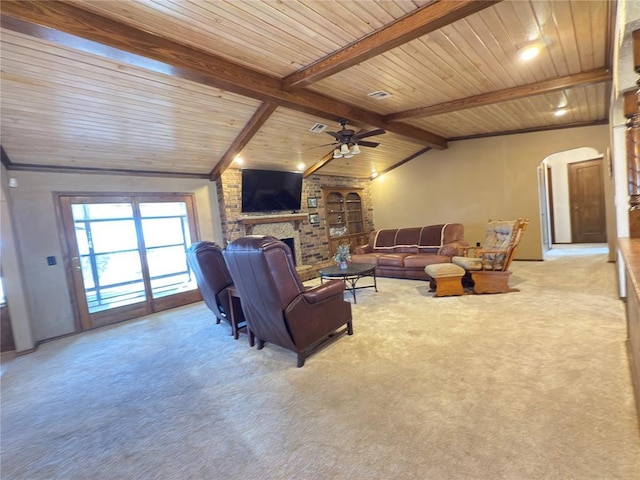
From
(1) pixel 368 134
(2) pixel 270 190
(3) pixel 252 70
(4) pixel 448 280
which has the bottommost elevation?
(4) pixel 448 280

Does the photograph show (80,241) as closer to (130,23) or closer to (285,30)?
(130,23)

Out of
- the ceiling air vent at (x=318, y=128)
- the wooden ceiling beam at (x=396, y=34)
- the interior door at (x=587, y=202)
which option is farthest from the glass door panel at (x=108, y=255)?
the interior door at (x=587, y=202)

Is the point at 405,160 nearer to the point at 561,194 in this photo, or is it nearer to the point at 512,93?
the point at 512,93

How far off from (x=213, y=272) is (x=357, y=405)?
7.76 ft

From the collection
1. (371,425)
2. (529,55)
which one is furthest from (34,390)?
(529,55)

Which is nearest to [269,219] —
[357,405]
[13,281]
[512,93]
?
[13,281]

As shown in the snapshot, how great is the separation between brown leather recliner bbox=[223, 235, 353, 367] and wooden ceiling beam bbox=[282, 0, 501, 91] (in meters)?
1.98

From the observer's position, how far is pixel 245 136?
15.8ft

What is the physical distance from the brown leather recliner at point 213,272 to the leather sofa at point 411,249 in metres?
3.26

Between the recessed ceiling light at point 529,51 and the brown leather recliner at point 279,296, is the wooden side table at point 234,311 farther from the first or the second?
the recessed ceiling light at point 529,51

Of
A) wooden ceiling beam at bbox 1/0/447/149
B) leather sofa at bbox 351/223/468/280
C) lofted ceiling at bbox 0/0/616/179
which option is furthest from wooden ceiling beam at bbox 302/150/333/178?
wooden ceiling beam at bbox 1/0/447/149

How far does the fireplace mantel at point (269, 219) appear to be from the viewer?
607 cm

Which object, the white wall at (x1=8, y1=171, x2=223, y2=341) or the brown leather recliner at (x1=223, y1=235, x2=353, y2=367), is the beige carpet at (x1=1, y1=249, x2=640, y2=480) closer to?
the brown leather recliner at (x1=223, y1=235, x2=353, y2=367)

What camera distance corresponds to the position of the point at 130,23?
8.39 ft
